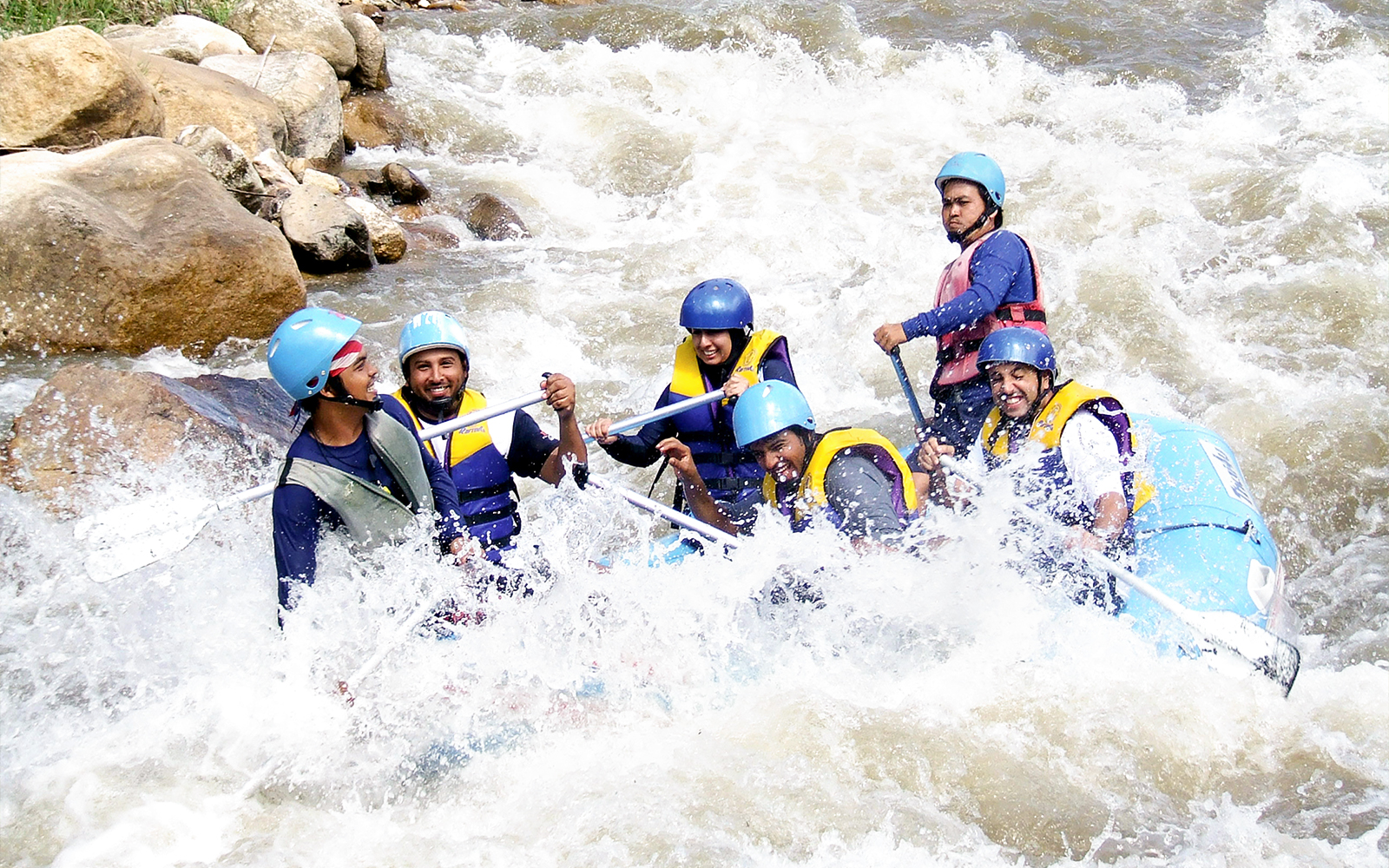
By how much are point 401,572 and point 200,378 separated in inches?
105

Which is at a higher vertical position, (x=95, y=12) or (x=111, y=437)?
(x=95, y=12)

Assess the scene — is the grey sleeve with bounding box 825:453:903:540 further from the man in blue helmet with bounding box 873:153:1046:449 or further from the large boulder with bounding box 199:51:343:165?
the large boulder with bounding box 199:51:343:165

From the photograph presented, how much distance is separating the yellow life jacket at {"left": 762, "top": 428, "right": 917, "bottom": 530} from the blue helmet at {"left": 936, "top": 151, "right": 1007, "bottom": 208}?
55.2 inches

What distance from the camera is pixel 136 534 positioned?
3.75m

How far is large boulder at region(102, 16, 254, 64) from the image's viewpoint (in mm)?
9844

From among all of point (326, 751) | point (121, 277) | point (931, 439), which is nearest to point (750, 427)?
point (931, 439)

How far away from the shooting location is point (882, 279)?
27.5 feet

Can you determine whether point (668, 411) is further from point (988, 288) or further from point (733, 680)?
point (988, 288)

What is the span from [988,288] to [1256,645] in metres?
1.69

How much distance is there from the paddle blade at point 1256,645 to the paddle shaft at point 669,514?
5.39 ft

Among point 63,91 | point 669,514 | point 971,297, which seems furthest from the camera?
point 63,91

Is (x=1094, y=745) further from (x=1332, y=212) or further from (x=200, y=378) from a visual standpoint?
(x=1332, y=212)

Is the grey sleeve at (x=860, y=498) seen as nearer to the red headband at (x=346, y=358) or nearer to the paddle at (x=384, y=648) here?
the paddle at (x=384, y=648)

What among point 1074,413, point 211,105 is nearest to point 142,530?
point 1074,413
